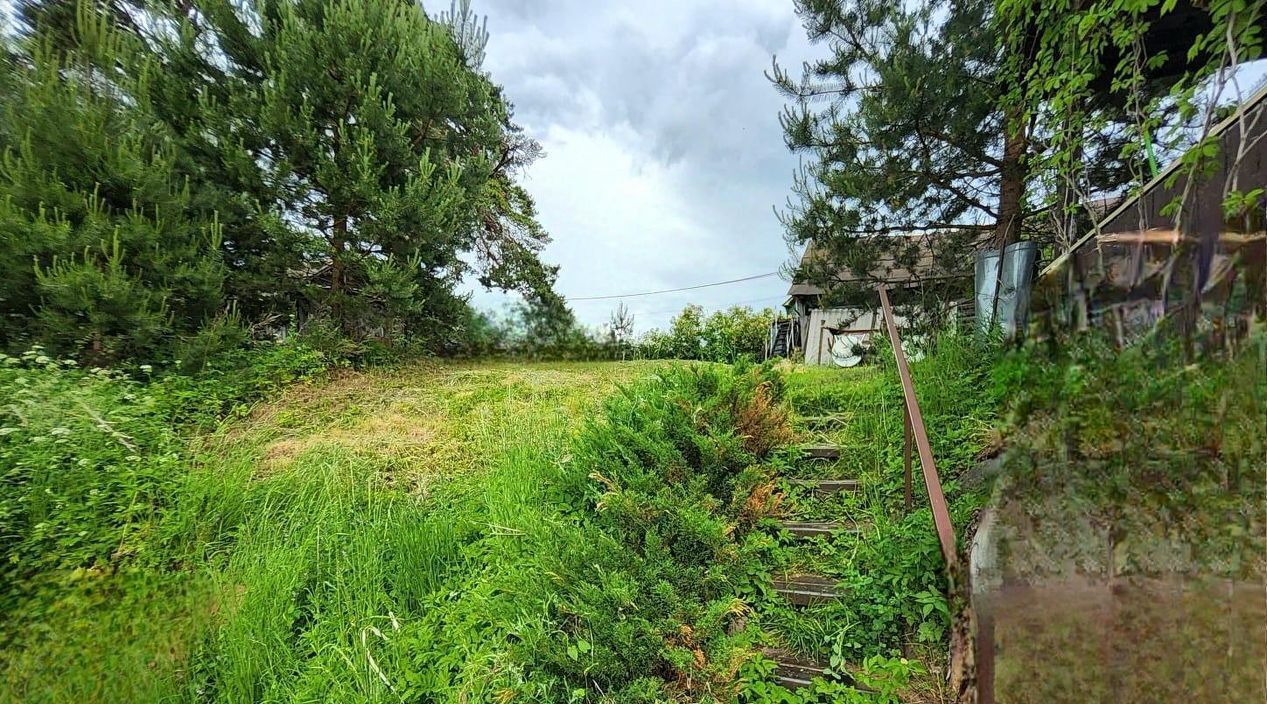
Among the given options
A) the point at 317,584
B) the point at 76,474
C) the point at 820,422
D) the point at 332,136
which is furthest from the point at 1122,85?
the point at 332,136

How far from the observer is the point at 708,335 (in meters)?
12.8

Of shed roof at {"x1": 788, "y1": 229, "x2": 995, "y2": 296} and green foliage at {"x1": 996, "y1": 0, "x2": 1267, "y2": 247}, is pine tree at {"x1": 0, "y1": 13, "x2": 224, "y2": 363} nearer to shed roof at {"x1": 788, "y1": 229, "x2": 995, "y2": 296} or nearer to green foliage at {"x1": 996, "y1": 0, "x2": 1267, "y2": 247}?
shed roof at {"x1": 788, "y1": 229, "x2": 995, "y2": 296}

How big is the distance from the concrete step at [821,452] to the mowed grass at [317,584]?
1653 mm

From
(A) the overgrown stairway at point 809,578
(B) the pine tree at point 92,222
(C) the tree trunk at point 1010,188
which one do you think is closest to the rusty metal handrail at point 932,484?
(A) the overgrown stairway at point 809,578

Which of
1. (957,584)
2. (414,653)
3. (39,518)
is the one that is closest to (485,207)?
(39,518)

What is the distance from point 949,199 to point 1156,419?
4614mm

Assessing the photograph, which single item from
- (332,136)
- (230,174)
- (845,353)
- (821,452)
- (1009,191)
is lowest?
(821,452)

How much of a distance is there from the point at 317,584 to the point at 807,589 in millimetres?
2428

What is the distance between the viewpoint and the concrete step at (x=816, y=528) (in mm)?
2365

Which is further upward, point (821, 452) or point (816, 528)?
point (821, 452)

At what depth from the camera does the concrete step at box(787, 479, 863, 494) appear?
2.65 meters

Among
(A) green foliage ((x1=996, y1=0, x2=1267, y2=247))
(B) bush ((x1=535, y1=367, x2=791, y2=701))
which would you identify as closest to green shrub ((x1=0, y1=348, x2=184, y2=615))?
(B) bush ((x1=535, y1=367, x2=791, y2=701))

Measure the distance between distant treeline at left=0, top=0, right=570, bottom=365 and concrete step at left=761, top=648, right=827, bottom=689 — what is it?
18.1 feet

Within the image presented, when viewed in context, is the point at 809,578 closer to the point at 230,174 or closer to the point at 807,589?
the point at 807,589
